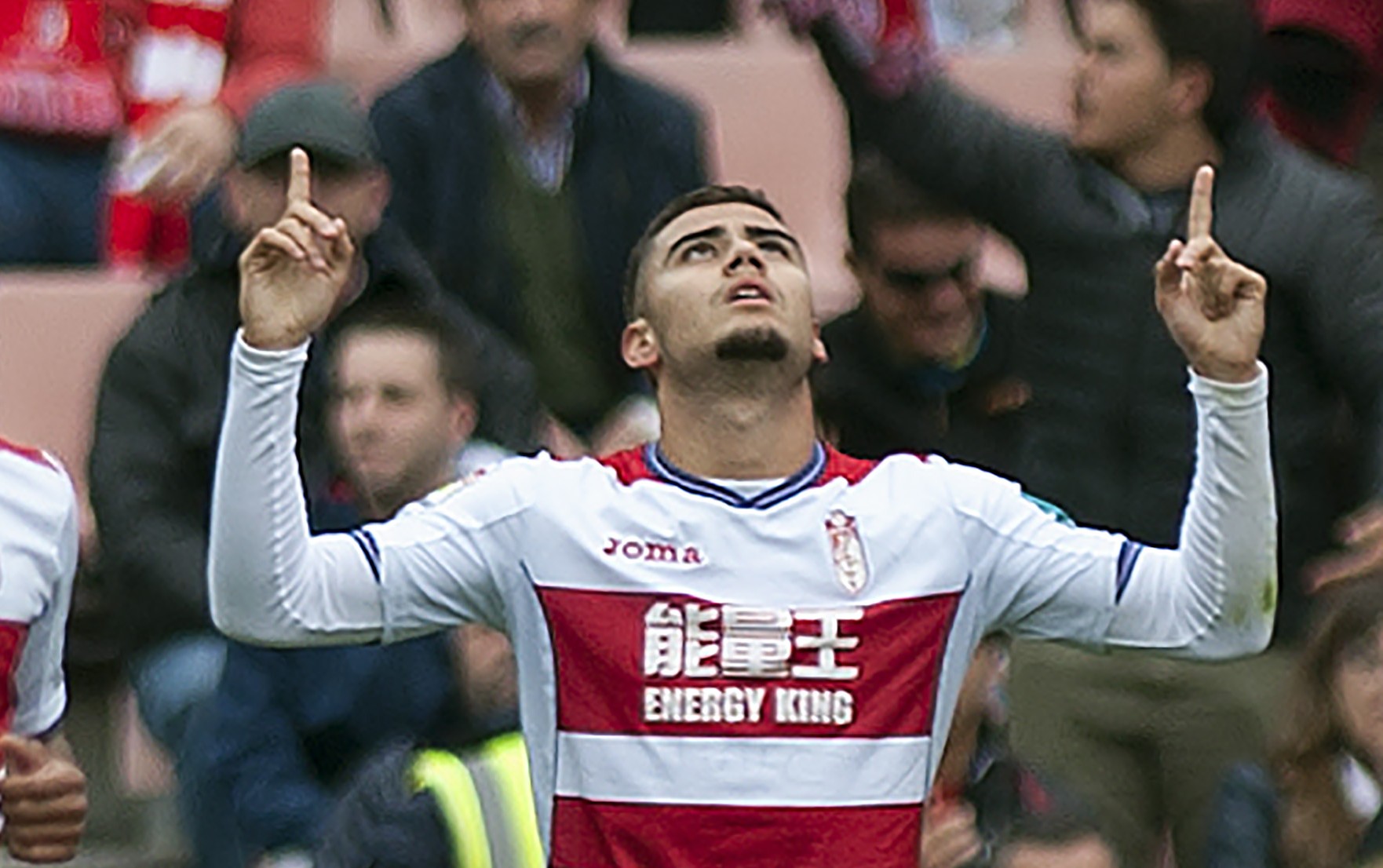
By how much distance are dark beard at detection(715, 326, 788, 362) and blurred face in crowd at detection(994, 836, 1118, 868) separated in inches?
47.9

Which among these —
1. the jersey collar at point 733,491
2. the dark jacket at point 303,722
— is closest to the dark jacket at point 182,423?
the dark jacket at point 303,722

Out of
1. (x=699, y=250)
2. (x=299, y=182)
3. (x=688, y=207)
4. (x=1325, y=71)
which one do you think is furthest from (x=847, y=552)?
(x=1325, y=71)

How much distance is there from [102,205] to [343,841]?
2485mm

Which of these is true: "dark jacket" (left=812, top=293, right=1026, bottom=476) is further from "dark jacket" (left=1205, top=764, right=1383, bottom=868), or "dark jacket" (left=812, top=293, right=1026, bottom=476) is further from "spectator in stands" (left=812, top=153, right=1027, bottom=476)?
"dark jacket" (left=1205, top=764, right=1383, bottom=868)

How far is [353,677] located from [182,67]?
1.88 meters

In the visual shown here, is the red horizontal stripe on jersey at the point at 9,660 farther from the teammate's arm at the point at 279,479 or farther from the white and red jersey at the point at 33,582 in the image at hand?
the teammate's arm at the point at 279,479

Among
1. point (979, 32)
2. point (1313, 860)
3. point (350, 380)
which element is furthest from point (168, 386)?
point (979, 32)

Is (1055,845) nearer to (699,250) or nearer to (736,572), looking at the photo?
(736,572)

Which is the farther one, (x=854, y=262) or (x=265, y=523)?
(x=854, y=262)

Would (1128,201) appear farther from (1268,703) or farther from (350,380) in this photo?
(350,380)

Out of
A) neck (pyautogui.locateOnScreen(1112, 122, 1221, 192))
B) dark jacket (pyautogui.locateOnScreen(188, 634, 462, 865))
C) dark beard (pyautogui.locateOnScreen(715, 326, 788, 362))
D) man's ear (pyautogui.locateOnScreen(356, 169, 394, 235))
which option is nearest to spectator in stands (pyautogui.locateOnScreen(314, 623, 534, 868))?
dark jacket (pyautogui.locateOnScreen(188, 634, 462, 865))

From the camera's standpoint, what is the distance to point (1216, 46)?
24.6ft

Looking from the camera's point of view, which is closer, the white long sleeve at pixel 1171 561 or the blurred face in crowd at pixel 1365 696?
the white long sleeve at pixel 1171 561

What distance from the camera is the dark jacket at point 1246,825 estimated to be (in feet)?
23.2
